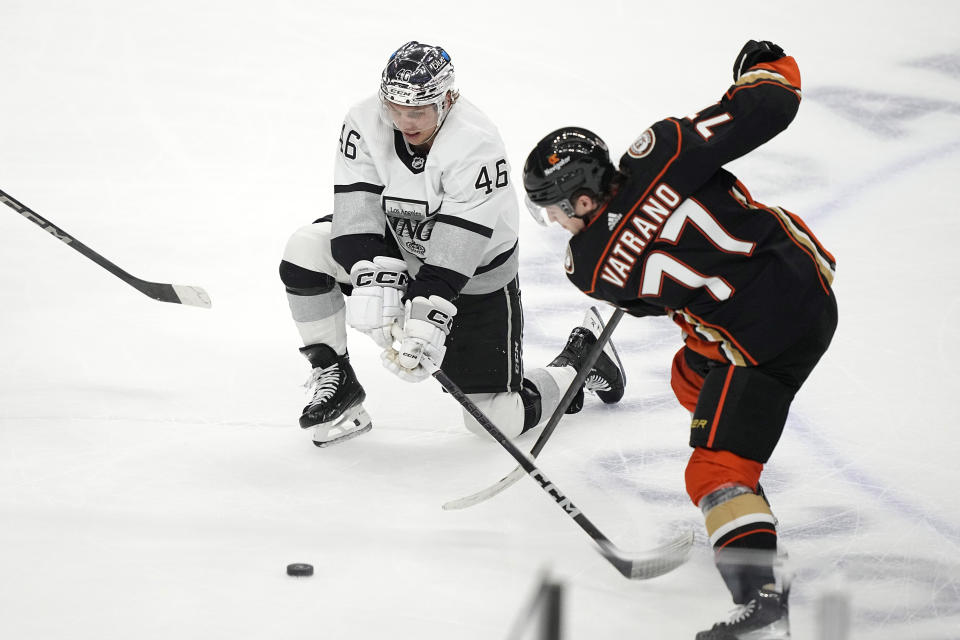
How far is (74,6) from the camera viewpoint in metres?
6.24

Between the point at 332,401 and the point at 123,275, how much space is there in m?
1.00

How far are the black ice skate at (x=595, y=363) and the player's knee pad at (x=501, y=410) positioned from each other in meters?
0.17

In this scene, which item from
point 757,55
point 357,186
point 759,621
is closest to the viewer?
point 759,621

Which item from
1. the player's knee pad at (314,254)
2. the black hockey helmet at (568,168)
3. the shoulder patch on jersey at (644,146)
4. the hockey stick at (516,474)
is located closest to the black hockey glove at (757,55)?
the shoulder patch on jersey at (644,146)

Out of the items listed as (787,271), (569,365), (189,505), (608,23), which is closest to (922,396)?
(569,365)

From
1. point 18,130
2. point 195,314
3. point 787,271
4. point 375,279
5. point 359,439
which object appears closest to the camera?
point 787,271

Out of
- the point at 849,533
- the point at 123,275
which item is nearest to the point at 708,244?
the point at 849,533

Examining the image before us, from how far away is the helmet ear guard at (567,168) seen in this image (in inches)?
80.9

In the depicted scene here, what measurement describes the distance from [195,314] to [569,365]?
144 cm

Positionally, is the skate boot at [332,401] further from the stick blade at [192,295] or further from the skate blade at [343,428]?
the stick blade at [192,295]

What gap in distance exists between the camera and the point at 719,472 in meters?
2.07

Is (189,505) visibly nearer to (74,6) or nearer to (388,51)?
(388,51)

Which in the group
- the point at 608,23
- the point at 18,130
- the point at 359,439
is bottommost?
the point at 359,439

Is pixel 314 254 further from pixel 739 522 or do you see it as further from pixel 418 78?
pixel 739 522
